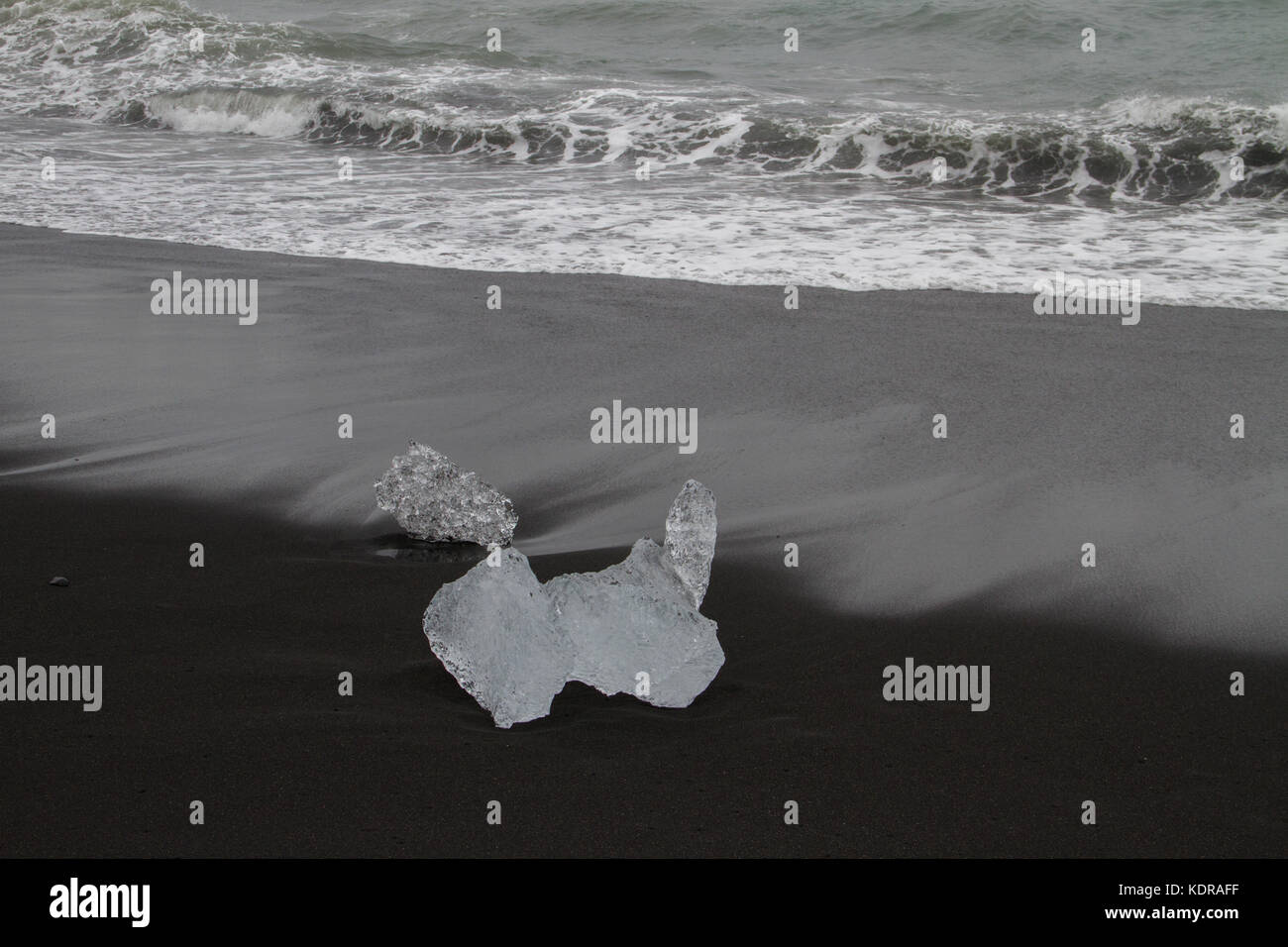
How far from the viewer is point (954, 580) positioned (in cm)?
388

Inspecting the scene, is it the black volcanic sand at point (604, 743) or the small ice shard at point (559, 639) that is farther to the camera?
the small ice shard at point (559, 639)

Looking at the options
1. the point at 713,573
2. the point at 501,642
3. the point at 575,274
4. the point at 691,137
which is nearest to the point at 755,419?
the point at 713,573

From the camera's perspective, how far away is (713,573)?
12.9 feet

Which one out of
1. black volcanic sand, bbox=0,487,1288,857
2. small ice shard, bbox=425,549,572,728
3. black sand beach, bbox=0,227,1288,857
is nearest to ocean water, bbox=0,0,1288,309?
black sand beach, bbox=0,227,1288,857

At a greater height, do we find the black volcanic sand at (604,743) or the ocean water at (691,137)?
the ocean water at (691,137)

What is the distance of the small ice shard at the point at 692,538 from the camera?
3.40m

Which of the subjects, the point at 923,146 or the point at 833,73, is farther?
the point at 833,73

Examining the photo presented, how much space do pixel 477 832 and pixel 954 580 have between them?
74.8 inches

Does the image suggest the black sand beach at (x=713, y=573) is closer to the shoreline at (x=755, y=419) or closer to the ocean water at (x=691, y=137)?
the shoreline at (x=755, y=419)

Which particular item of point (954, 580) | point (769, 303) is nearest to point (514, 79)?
point (769, 303)

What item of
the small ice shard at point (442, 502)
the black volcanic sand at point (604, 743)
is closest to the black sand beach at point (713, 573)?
the black volcanic sand at point (604, 743)

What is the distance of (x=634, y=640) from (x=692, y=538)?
1.38 feet

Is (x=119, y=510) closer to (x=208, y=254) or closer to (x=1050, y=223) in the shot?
(x=208, y=254)

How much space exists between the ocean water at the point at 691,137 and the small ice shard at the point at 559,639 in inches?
191
